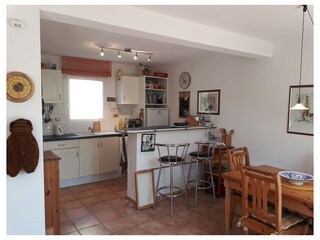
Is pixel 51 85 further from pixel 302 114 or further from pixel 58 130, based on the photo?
pixel 302 114

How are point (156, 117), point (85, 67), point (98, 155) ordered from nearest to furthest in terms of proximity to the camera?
point (98, 155) → point (85, 67) → point (156, 117)

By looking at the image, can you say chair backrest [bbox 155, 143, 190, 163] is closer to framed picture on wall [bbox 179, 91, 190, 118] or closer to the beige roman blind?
framed picture on wall [bbox 179, 91, 190, 118]

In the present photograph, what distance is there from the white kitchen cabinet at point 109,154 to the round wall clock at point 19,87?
9.26 feet

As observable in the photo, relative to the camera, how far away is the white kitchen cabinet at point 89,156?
4316 mm

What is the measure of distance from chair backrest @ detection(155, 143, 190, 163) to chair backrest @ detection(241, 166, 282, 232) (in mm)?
1097

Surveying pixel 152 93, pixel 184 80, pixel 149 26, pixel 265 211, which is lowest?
pixel 265 211

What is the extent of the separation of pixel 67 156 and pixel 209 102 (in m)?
2.82

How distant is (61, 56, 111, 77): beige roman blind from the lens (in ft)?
14.9

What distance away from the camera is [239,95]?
398 centimetres

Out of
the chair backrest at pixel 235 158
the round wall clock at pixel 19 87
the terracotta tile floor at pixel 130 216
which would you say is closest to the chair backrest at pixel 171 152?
the chair backrest at pixel 235 158

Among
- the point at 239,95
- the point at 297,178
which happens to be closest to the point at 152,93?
the point at 239,95

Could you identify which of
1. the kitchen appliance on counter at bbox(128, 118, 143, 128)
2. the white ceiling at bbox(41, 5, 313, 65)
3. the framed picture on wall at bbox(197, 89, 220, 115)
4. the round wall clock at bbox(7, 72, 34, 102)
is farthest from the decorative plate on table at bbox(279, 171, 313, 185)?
the kitchen appliance on counter at bbox(128, 118, 143, 128)

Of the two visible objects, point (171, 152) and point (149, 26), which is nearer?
point (149, 26)

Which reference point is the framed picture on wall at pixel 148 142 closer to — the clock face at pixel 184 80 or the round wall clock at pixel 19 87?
the round wall clock at pixel 19 87
